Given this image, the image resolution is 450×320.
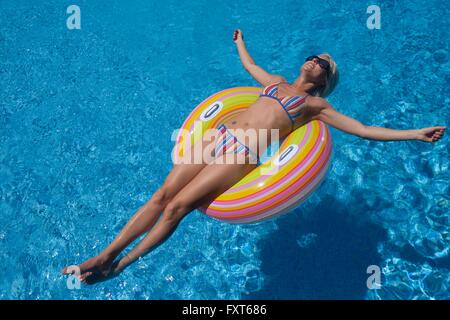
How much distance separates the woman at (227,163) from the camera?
130 inches

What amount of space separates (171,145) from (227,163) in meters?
1.68

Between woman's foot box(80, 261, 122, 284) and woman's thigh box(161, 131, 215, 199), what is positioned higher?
woman's thigh box(161, 131, 215, 199)

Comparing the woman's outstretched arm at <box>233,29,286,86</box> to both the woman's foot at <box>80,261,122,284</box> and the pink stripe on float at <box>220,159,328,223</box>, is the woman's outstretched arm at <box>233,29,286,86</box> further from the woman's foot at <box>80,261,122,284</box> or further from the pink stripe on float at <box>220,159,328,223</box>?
the woman's foot at <box>80,261,122,284</box>

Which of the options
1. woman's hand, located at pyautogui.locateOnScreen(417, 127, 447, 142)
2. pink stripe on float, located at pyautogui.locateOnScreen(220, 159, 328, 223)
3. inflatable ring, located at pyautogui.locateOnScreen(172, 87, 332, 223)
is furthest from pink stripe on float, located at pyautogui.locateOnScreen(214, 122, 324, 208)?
woman's hand, located at pyautogui.locateOnScreen(417, 127, 447, 142)

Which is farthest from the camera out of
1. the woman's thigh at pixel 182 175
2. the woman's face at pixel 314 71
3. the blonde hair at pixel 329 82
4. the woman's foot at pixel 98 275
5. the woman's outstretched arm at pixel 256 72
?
the woman's outstretched arm at pixel 256 72

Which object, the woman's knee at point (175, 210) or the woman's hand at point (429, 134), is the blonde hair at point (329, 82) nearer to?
the woman's hand at point (429, 134)

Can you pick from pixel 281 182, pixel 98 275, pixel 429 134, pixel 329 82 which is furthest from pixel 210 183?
pixel 429 134

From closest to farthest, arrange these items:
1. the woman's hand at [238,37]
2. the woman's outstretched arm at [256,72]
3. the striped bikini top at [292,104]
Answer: the striped bikini top at [292,104] < the woman's outstretched arm at [256,72] < the woman's hand at [238,37]

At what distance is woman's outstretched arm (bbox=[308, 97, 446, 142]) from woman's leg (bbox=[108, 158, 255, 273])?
2.95 feet

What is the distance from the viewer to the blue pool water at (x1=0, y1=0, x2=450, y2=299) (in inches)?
160

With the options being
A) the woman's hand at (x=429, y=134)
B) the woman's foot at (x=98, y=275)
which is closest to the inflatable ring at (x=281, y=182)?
the woman's hand at (x=429, y=134)

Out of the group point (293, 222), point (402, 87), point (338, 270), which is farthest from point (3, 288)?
point (402, 87)

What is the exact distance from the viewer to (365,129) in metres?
3.48

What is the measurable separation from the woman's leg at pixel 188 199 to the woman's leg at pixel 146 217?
88 millimetres
